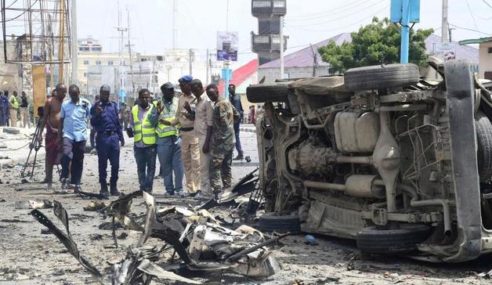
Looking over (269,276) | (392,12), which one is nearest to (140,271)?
(269,276)

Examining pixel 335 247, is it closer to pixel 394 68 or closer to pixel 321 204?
pixel 321 204

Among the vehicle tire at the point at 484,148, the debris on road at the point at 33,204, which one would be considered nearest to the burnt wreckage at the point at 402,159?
the vehicle tire at the point at 484,148

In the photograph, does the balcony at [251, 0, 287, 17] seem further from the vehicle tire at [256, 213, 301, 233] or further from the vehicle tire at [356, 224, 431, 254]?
the vehicle tire at [356, 224, 431, 254]

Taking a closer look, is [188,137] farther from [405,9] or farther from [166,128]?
[405,9]

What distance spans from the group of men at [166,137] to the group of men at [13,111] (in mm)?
26927

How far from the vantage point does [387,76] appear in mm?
6586

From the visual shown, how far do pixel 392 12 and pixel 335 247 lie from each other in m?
6.77

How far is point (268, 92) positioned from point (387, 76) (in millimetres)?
2131

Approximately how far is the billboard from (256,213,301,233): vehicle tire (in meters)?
35.6

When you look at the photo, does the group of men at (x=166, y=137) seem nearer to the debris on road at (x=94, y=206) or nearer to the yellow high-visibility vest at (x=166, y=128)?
the yellow high-visibility vest at (x=166, y=128)

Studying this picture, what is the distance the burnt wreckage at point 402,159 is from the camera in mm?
6188

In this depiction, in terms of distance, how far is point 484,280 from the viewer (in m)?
6.11

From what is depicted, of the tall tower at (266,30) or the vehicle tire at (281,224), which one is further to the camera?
the tall tower at (266,30)

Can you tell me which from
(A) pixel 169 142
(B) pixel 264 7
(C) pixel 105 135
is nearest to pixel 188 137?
(A) pixel 169 142
